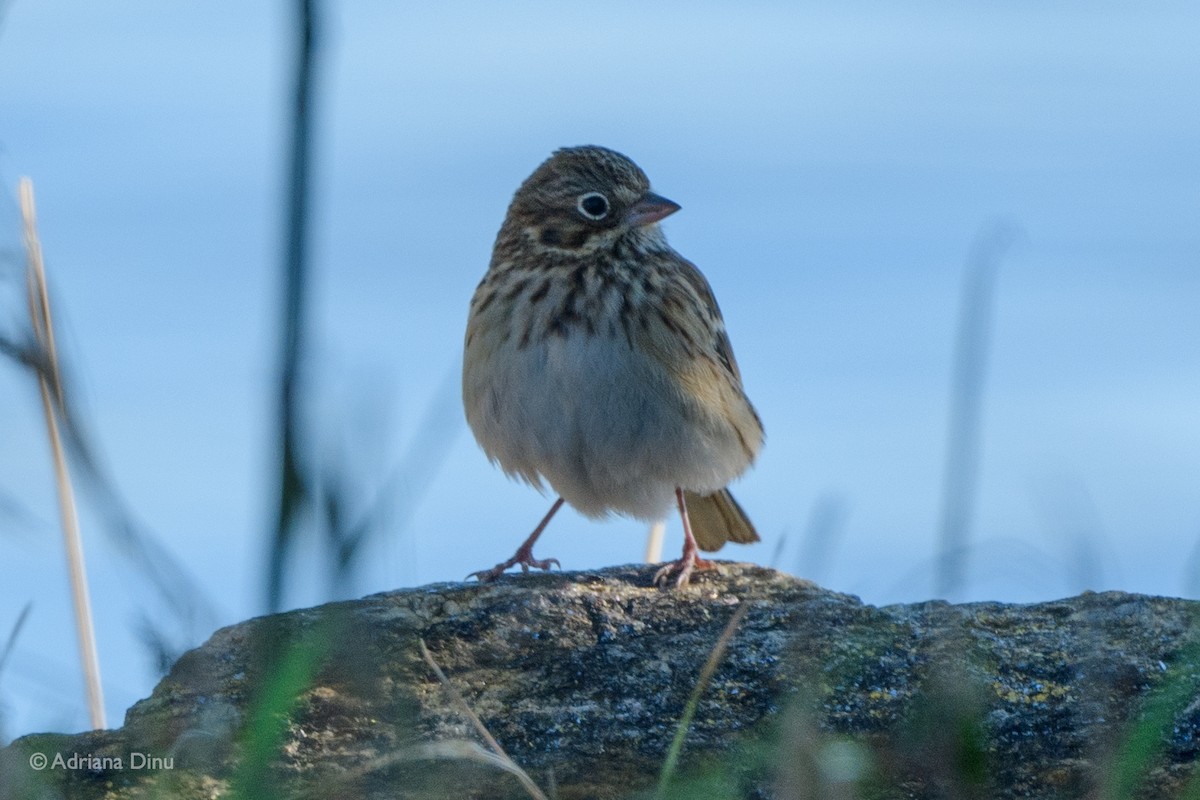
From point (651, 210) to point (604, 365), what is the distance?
95 cm

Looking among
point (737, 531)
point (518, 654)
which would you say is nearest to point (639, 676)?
point (518, 654)

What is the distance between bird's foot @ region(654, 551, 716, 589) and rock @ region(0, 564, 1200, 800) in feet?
0.79

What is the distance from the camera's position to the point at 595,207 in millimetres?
6227

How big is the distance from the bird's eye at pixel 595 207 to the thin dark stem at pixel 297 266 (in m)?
5.33

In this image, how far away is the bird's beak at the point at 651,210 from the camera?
6129 millimetres

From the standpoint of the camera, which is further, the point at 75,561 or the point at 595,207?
the point at 595,207

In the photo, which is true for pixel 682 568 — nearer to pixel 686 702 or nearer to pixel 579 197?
pixel 686 702

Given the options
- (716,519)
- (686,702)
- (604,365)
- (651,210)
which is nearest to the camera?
(686,702)

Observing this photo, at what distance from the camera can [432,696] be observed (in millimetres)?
3363

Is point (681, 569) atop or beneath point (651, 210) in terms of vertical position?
beneath

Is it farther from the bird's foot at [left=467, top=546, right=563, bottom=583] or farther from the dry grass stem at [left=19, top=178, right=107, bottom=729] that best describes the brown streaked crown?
the dry grass stem at [left=19, top=178, right=107, bottom=729]

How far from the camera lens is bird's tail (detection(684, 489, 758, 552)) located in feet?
21.1

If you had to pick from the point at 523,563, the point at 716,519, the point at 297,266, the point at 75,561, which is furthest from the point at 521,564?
the point at 297,266

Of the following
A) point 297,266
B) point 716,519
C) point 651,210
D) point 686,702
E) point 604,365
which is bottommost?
point 297,266
